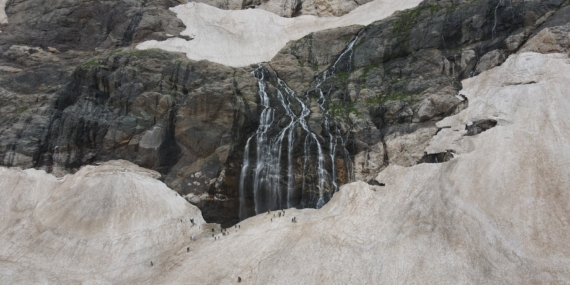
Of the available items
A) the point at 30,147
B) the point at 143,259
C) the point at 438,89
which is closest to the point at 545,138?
the point at 438,89

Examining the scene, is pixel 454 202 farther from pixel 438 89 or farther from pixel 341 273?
pixel 438 89

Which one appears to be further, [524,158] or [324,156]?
[324,156]

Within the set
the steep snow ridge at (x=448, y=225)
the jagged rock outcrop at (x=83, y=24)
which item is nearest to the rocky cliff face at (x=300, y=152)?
the steep snow ridge at (x=448, y=225)

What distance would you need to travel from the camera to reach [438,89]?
32.8 meters

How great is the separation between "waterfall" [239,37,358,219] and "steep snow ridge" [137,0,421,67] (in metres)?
13.8

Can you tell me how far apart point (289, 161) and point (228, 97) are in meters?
9.86

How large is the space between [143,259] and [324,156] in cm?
1607

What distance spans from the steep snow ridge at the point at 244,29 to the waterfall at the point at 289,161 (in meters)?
13.8

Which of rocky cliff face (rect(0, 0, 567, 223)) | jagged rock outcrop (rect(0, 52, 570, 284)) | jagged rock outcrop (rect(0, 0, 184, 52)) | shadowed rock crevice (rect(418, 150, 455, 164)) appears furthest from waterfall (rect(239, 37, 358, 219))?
jagged rock outcrop (rect(0, 0, 184, 52))

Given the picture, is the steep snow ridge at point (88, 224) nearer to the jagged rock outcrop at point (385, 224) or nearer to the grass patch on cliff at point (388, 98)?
the jagged rock outcrop at point (385, 224)

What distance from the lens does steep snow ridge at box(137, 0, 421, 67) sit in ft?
148

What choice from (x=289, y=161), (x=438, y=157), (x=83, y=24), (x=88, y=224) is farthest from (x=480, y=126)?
(x=83, y=24)

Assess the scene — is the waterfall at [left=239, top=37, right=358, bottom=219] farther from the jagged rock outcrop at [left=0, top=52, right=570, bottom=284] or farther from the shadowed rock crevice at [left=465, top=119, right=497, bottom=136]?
the shadowed rock crevice at [left=465, top=119, right=497, bottom=136]

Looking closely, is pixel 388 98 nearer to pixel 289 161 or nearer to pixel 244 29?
pixel 289 161
